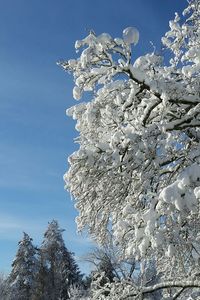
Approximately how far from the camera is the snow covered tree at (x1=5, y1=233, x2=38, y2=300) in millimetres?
45434

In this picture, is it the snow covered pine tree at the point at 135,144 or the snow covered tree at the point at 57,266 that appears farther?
the snow covered tree at the point at 57,266

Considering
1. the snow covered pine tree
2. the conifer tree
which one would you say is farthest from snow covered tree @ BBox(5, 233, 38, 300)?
the snow covered pine tree

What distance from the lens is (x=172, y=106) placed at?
25.1 ft

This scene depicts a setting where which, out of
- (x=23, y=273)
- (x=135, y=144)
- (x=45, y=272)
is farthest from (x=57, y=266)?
(x=135, y=144)

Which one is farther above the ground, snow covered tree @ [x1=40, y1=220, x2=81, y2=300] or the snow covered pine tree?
snow covered tree @ [x1=40, y1=220, x2=81, y2=300]

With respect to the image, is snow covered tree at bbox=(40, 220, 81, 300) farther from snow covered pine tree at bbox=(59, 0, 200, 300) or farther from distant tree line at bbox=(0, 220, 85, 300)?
snow covered pine tree at bbox=(59, 0, 200, 300)

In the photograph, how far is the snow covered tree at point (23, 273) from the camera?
45434 millimetres

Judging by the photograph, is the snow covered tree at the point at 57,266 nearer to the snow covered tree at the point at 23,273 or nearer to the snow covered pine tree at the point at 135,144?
the snow covered tree at the point at 23,273

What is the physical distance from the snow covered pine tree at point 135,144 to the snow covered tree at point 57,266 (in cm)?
3735

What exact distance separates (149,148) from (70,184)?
146 cm

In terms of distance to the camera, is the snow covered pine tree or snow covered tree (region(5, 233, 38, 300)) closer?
the snow covered pine tree

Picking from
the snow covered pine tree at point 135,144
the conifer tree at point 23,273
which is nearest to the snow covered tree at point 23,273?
the conifer tree at point 23,273

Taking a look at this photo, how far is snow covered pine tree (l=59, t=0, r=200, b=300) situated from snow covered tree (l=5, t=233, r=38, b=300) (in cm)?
3852

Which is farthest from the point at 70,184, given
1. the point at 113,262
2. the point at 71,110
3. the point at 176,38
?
the point at 113,262
